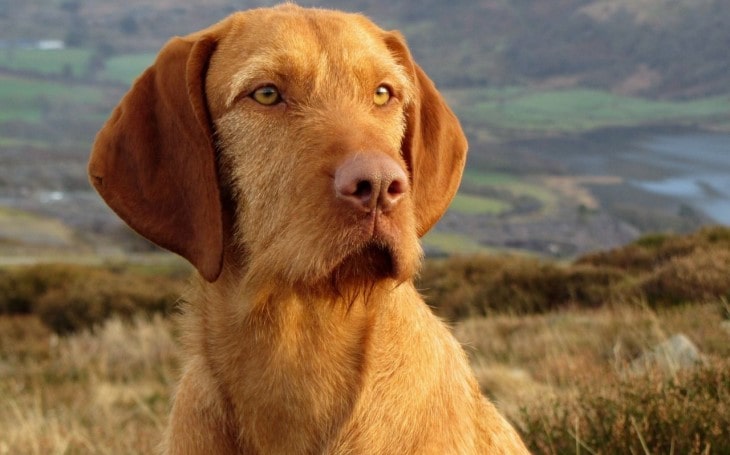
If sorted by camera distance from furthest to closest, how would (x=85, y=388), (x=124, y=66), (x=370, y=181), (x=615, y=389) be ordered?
(x=124, y=66) < (x=85, y=388) < (x=615, y=389) < (x=370, y=181)

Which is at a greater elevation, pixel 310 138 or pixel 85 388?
pixel 310 138

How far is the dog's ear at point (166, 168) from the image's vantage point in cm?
322

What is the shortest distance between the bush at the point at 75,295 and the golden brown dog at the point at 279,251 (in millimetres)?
14916

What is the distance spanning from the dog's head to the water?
49746 millimetres

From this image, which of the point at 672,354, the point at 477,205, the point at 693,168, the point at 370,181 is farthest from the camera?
the point at 693,168

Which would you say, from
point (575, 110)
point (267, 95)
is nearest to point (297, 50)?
point (267, 95)

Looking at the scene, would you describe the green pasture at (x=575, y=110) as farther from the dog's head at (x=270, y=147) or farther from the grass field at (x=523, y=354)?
the dog's head at (x=270, y=147)

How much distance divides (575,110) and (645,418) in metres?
111

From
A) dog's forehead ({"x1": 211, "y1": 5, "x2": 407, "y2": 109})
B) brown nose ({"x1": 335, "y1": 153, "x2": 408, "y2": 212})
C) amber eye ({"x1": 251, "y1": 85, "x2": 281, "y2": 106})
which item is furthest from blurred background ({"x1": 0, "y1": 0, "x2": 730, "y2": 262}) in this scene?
brown nose ({"x1": 335, "y1": 153, "x2": 408, "y2": 212})

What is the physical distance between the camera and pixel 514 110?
114812 millimetres

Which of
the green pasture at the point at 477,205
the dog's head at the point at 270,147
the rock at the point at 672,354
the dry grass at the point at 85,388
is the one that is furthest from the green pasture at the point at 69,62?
the dog's head at the point at 270,147

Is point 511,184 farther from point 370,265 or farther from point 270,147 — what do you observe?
point 370,265

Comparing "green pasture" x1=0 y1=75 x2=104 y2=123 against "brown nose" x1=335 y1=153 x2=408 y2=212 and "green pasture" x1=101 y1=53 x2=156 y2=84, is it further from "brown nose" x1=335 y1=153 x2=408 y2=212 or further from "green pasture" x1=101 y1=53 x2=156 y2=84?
"brown nose" x1=335 y1=153 x2=408 y2=212

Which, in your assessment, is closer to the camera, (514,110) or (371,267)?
(371,267)
